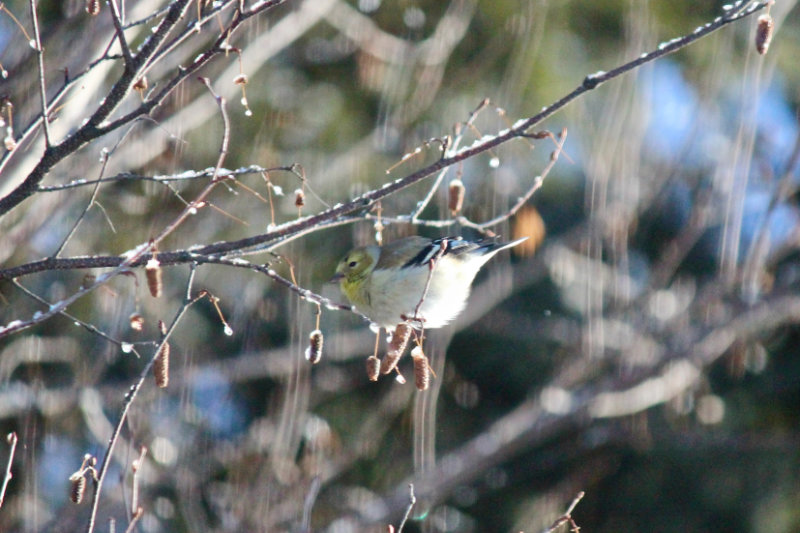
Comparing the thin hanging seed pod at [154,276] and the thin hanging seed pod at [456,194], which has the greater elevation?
the thin hanging seed pod at [456,194]

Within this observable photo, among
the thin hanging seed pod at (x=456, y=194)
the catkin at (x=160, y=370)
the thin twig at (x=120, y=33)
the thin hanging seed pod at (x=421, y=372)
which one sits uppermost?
the thin twig at (x=120, y=33)

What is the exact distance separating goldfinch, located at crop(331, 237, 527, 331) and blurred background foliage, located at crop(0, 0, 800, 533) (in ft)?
4.38

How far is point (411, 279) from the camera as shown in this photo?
408 centimetres

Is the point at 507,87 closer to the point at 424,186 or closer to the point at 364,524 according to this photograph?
the point at 424,186

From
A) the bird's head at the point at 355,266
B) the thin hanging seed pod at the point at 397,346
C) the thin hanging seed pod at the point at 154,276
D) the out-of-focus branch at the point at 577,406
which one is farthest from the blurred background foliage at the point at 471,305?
the thin hanging seed pod at the point at 154,276

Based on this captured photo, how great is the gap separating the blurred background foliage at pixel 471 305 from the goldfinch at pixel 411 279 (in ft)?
4.38

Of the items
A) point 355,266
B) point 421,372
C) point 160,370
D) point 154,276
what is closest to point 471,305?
point 355,266

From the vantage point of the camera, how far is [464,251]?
14.1 feet

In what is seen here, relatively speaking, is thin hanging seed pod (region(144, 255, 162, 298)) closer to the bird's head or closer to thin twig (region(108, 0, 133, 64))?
thin twig (region(108, 0, 133, 64))

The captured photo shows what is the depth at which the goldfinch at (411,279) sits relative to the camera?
13.3 feet

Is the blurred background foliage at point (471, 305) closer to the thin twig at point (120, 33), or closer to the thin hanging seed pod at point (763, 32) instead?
the thin hanging seed pod at point (763, 32)

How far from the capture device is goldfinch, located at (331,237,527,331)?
4.06 metres

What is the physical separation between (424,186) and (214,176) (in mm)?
5632

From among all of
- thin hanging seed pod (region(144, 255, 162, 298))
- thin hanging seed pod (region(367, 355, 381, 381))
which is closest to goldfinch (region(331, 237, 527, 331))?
thin hanging seed pod (region(367, 355, 381, 381))
